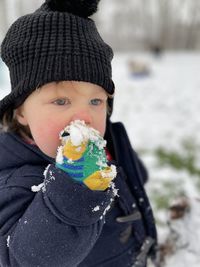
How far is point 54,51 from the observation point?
1331 mm

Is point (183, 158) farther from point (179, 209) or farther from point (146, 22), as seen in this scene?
point (146, 22)

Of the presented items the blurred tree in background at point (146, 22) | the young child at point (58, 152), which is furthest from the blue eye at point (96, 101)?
the blurred tree in background at point (146, 22)

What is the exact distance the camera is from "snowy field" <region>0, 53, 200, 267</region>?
2.04 meters

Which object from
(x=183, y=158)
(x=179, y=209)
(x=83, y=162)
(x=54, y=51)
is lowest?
(x=183, y=158)

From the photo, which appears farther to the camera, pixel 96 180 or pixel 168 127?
pixel 168 127

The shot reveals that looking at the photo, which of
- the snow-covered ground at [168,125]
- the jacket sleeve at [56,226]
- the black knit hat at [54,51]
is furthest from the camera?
the snow-covered ground at [168,125]

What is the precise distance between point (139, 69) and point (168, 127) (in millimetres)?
3922

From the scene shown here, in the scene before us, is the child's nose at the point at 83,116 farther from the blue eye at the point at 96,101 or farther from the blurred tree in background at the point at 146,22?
the blurred tree in background at the point at 146,22

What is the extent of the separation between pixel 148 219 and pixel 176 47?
416 inches

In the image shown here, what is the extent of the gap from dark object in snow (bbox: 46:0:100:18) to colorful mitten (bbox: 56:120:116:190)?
477 mm

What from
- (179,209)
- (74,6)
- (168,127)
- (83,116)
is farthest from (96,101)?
(168,127)

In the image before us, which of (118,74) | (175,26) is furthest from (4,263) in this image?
(175,26)

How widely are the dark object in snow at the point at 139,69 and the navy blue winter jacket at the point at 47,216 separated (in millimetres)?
7216

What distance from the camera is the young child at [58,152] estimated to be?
1.20 m
